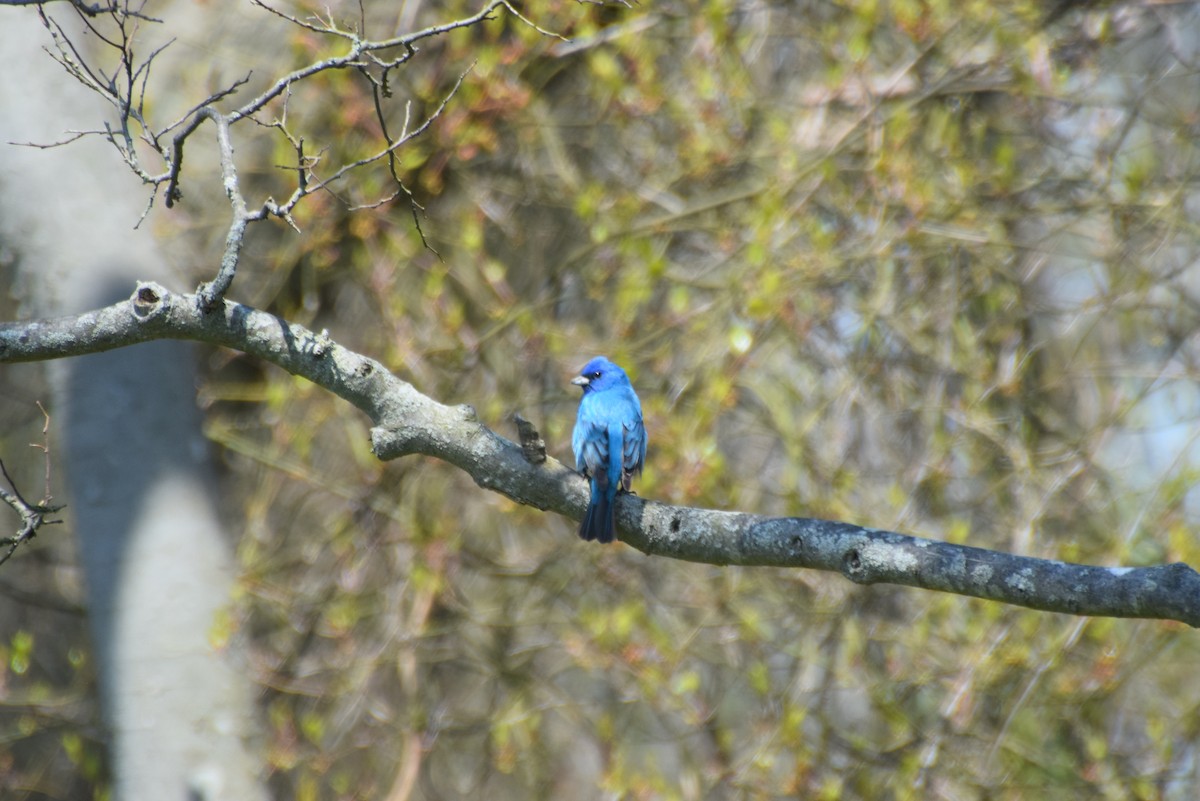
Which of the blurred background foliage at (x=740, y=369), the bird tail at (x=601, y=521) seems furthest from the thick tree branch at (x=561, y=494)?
the blurred background foliage at (x=740, y=369)

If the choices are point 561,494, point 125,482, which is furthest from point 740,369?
point 125,482

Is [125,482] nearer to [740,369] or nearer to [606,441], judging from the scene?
[606,441]

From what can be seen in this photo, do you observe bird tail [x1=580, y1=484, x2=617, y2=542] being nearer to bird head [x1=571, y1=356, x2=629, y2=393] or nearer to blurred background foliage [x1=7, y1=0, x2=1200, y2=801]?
bird head [x1=571, y1=356, x2=629, y2=393]

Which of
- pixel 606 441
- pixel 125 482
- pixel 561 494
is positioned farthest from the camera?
pixel 125 482

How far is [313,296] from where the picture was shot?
22.8 ft

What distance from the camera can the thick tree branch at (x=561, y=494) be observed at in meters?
2.69

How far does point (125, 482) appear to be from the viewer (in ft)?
19.2

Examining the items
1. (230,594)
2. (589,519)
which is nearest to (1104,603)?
(589,519)

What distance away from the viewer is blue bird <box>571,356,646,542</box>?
366cm

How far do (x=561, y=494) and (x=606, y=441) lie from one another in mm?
1212

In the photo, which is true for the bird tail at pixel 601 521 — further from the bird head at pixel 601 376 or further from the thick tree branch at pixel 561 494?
the bird head at pixel 601 376

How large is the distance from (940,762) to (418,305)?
4.08 metres

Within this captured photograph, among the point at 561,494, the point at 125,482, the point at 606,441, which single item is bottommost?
the point at 561,494

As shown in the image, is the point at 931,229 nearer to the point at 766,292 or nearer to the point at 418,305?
the point at 766,292
